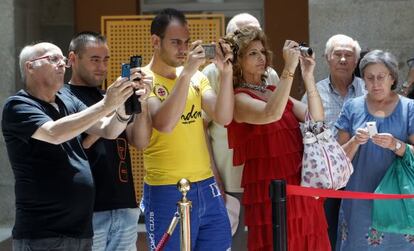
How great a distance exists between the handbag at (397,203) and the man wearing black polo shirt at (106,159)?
1.48m

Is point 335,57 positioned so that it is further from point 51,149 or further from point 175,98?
point 51,149

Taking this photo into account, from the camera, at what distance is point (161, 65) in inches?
183

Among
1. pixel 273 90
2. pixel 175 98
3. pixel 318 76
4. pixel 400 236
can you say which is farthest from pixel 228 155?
pixel 318 76

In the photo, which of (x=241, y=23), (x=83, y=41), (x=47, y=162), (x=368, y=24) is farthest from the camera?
(x=368, y=24)

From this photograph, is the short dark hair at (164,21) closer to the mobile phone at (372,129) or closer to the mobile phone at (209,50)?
the mobile phone at (209,50)

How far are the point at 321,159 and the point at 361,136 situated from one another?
0.36m

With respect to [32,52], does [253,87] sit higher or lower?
lower

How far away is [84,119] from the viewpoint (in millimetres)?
3770

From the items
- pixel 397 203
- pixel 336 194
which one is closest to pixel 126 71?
pixel 336 194

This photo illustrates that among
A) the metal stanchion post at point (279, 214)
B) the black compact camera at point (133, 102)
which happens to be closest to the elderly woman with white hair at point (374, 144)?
the metal stanchion post at point (279, 214)

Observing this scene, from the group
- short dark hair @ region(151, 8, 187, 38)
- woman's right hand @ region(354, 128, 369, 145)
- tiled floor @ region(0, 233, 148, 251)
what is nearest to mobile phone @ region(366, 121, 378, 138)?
woman's right hand @ region(354, 128, 369, 145)

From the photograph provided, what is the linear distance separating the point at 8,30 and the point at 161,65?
3912 millimetres

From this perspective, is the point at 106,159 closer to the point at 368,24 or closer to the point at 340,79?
the point at 340,79

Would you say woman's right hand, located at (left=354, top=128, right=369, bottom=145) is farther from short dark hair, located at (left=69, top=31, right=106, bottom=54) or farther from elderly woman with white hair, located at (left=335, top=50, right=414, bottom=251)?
short dark hair, located at (left=69, top=31, right=106, bottom=54)
